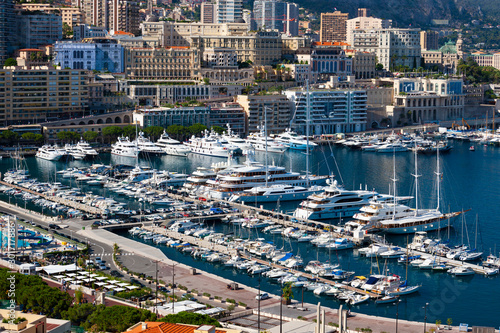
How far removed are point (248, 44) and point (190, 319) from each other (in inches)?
3460

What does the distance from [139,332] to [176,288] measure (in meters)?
11.3

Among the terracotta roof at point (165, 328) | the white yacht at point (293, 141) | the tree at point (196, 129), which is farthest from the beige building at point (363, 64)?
the terracotta roof at point (165, 328)

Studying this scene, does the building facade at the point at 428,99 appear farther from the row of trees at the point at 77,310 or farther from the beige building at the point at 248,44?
the row of trees at the point at 77,310

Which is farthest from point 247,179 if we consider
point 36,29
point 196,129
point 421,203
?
point 36,29

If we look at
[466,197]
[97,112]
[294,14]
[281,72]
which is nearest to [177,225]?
[466,197]

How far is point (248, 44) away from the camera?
→ 114250mm

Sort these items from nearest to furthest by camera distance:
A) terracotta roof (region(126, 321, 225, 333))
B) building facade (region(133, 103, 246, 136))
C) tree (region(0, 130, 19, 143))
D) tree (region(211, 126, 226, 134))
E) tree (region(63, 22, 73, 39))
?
terracotta roof (region(126, 321, 225, 333)) < tree (region(0, 130, 19, 143)) < building facade (region(133, 103, 246, 136)) < tree (region(211, 126, 226, 134)) < tree (region(63, 22, 73, 39))

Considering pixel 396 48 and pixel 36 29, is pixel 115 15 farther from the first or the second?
pixel 396 48

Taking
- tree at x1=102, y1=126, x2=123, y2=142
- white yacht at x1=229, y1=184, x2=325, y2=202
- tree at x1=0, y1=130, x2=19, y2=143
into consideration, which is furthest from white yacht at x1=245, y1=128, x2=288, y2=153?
white yacht at x1=229, y1=184, x2=325, y2=202

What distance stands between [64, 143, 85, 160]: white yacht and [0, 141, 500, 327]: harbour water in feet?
5.99

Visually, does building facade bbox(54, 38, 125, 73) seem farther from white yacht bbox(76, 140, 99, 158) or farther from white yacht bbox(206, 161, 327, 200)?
white yacht bbox(206, 161, 327, 200)

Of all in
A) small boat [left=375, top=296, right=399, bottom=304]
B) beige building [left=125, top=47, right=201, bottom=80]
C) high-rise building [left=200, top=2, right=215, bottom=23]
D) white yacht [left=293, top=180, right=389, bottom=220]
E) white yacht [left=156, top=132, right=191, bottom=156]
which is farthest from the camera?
high-rise building [left=200, top=2, right=215, bottom=23]

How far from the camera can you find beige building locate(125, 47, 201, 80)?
104 metres

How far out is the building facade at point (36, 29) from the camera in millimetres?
107875
